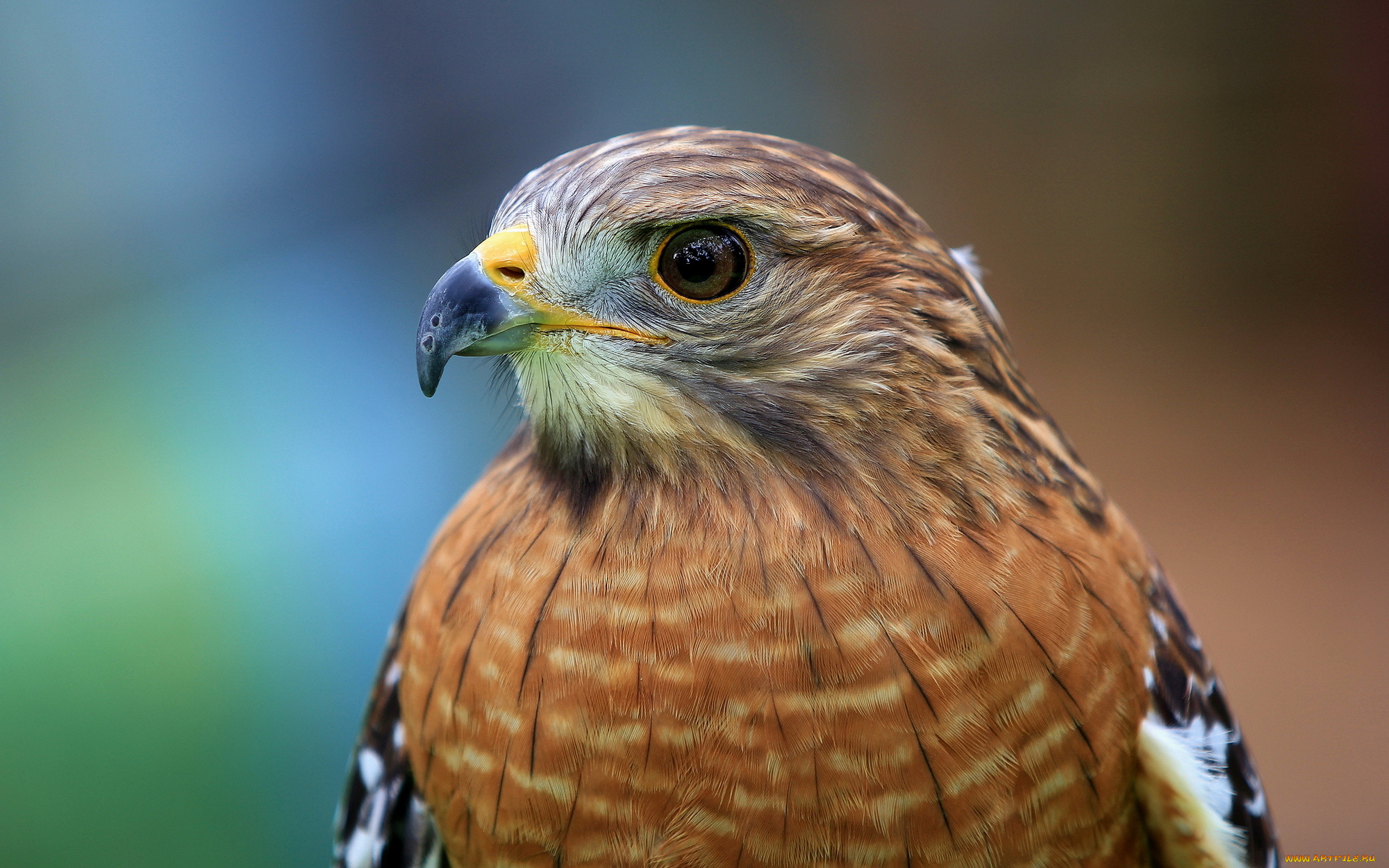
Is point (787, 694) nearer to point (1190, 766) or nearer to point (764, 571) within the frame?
point (764, 571)

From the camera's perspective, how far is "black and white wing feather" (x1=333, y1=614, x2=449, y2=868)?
1754 millimetres

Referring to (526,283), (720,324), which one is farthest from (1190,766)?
(526,283)

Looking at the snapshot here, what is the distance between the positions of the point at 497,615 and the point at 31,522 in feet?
10.5

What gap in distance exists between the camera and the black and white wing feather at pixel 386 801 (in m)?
1.75

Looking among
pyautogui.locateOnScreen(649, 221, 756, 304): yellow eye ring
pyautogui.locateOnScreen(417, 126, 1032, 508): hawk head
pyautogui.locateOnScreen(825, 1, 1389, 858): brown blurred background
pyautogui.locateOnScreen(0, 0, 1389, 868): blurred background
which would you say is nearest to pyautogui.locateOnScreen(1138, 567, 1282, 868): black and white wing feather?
pyautogui.locateOnScreen(417, 126, 1032, 508): hawk head

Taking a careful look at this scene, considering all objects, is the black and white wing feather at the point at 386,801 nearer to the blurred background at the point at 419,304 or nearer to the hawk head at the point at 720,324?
the hawk head at the point at 720,324

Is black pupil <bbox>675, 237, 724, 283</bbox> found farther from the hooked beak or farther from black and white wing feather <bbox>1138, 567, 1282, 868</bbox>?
black and white wing feather <bbox>1138, 567, 1282, 868</bbox>

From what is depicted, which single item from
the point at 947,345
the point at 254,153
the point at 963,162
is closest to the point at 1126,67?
the point at 963,162

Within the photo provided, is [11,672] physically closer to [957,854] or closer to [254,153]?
[254,153]

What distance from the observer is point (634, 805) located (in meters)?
1.43

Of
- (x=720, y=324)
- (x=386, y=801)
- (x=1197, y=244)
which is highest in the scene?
(x=720, y=324)

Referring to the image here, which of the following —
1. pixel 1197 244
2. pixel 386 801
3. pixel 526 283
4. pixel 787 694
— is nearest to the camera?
pixel 787 694

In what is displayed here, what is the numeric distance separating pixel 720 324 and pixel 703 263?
0.28ft

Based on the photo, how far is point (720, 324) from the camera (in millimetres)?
1474
